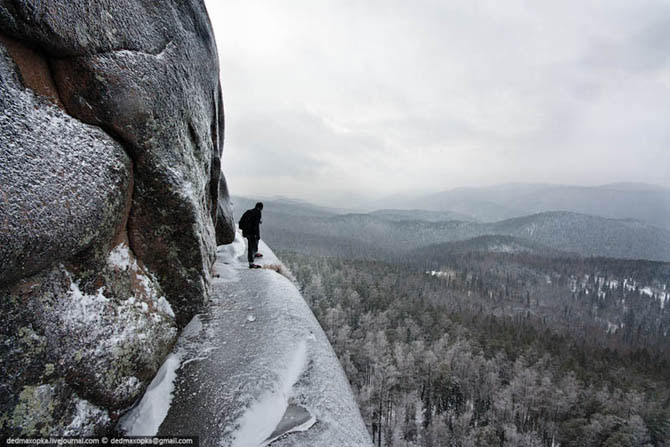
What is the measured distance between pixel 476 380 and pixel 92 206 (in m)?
62.7

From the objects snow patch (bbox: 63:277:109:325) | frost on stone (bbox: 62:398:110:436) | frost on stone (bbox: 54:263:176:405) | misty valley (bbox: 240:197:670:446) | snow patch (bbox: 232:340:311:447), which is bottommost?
misty valley (bbox: 240:197:670:446)

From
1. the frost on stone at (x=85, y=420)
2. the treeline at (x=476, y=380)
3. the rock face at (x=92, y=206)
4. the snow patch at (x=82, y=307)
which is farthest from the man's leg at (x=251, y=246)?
the treeline at (x=476, y=380)

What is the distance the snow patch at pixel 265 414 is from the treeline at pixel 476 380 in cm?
4525

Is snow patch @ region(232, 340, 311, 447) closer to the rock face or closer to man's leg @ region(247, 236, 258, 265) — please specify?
the rock face

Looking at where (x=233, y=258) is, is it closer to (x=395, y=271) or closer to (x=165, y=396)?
(x=165, y=396)

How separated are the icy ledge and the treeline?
44.8 meters

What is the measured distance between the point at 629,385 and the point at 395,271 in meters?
76.1

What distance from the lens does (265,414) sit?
10.6 ft

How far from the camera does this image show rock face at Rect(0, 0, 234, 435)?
91.2 inches

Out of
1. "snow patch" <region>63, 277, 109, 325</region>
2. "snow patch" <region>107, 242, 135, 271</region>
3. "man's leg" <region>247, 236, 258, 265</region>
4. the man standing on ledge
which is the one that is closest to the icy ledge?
"snow patch" <region>63, 277, 109, 325</region>

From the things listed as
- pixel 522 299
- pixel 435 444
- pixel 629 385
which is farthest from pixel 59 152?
pixel 522 299

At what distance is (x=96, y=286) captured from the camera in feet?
10.1

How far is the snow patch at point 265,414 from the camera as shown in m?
2.97

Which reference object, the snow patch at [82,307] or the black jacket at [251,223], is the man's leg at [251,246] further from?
the snow patch at [82,307]
